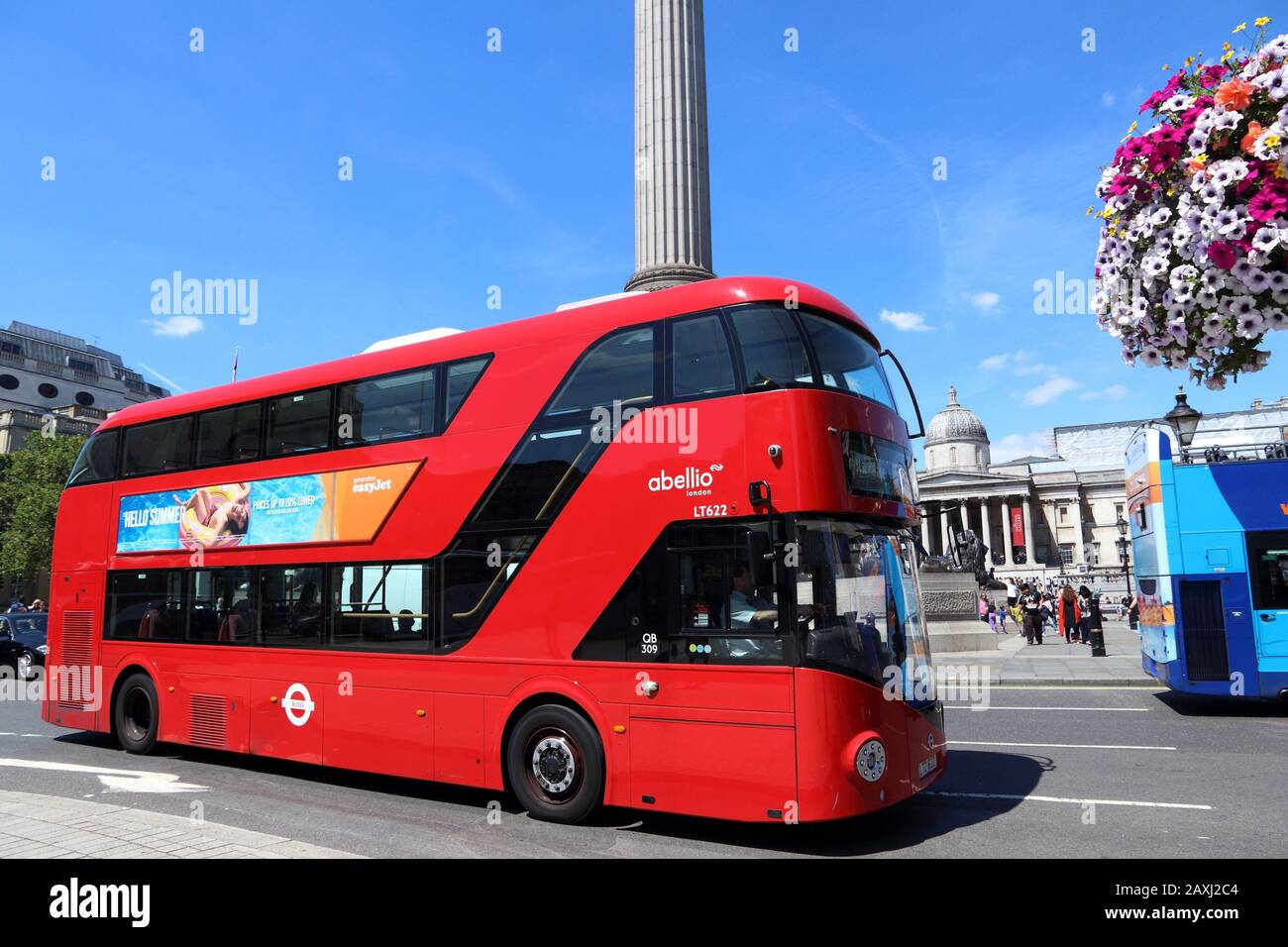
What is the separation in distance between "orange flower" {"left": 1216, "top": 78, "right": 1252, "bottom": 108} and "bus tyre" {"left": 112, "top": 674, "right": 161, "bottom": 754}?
469 inches

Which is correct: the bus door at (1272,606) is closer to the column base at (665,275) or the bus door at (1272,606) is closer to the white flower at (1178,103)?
the white flower at (1178,103)

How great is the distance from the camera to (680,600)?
681 centimetres

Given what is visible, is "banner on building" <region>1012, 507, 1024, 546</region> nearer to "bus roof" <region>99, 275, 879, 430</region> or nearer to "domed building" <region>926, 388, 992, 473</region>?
"domed building" <region>926, 388, 992, 473</region>

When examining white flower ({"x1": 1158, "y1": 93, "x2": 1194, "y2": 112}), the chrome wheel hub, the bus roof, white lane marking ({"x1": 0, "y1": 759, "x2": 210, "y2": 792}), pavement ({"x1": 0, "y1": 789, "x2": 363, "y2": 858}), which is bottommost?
white lane marking ({"x1": 0, "y1": 759, "x2": 210, "y2": 792})

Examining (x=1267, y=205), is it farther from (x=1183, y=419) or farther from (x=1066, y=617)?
(x=1066, y=617)

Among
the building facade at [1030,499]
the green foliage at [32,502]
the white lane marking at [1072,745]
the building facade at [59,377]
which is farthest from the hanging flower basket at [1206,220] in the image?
the building facade at [1030,499]

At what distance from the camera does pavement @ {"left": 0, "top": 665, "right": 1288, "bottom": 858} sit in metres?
6.31

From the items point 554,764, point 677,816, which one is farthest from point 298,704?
point 677,816

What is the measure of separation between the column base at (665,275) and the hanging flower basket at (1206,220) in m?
16.2

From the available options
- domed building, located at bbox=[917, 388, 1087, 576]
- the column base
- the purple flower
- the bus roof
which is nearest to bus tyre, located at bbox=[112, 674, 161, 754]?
the bus roof

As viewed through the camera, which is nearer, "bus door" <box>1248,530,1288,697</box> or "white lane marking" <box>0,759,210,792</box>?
"white lane marking" <box>0,759,210,792</box>

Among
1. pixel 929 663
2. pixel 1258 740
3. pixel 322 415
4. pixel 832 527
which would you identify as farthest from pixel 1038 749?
pixel 322 415

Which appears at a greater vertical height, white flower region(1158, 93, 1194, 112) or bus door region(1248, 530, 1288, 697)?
white flower region(1158, 93, 1194, 112)
